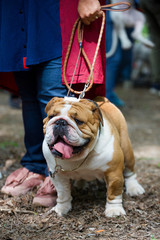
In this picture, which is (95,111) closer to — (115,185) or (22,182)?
(115,185)

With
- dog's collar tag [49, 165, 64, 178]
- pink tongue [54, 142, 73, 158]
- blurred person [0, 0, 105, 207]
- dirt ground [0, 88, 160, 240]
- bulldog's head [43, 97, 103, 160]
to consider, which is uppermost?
blurred person [0, 0, 105, 207]

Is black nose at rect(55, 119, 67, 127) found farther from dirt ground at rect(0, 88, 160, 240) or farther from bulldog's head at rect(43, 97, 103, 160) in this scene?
dirt ground at rect(0, 88, 160, 240)

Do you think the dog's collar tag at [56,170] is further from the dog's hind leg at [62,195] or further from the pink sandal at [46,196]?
the pink sandal at [46,196]

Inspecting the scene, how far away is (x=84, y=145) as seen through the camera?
1.81m

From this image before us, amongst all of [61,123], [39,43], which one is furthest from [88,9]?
[61,123]

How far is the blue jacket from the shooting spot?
6.75 ft

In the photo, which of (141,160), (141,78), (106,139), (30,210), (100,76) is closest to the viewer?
(106,139)

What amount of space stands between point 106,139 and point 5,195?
977 millimetres

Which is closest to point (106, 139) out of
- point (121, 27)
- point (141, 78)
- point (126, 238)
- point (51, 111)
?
point (51, 111)

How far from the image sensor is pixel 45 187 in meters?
2.33

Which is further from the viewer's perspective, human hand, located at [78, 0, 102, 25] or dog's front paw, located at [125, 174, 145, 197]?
dog's front paw, located at [125, 174, 145, 197]

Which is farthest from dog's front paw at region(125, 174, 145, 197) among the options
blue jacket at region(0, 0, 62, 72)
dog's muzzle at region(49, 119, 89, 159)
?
blue jacket at region(0, 0, 62, 72)

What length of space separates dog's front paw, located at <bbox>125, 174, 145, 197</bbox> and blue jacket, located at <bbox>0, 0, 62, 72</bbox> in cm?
112

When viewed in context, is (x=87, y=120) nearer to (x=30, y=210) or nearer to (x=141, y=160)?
(x=30, y=210)
